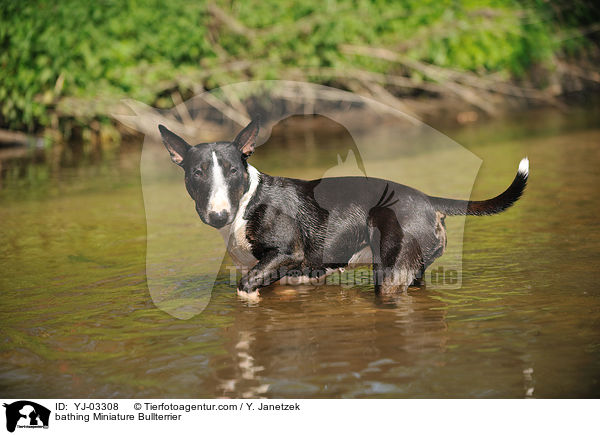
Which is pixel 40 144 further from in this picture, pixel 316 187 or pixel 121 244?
pixel 316 187

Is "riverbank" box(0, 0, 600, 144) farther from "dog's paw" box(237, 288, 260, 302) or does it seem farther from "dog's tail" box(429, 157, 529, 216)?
"dog's tail" box(429, 157, 529, 216)

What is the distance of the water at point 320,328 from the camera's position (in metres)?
3.56

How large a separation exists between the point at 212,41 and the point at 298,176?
6.67 m

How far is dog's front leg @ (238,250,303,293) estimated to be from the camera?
479cm

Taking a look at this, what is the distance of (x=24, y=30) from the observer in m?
13.3

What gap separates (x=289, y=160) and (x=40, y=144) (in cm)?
604

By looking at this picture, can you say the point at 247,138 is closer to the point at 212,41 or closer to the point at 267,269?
the point at 267,269

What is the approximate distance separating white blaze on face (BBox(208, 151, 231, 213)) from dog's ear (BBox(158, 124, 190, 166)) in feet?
0.98

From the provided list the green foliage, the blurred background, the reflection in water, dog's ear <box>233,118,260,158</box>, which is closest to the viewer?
the reflection in water

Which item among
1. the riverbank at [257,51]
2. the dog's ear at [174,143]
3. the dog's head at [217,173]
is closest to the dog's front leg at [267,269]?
the dog's head at [217,173]

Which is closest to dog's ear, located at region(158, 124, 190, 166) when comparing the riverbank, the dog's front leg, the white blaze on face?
the white blaze on face
